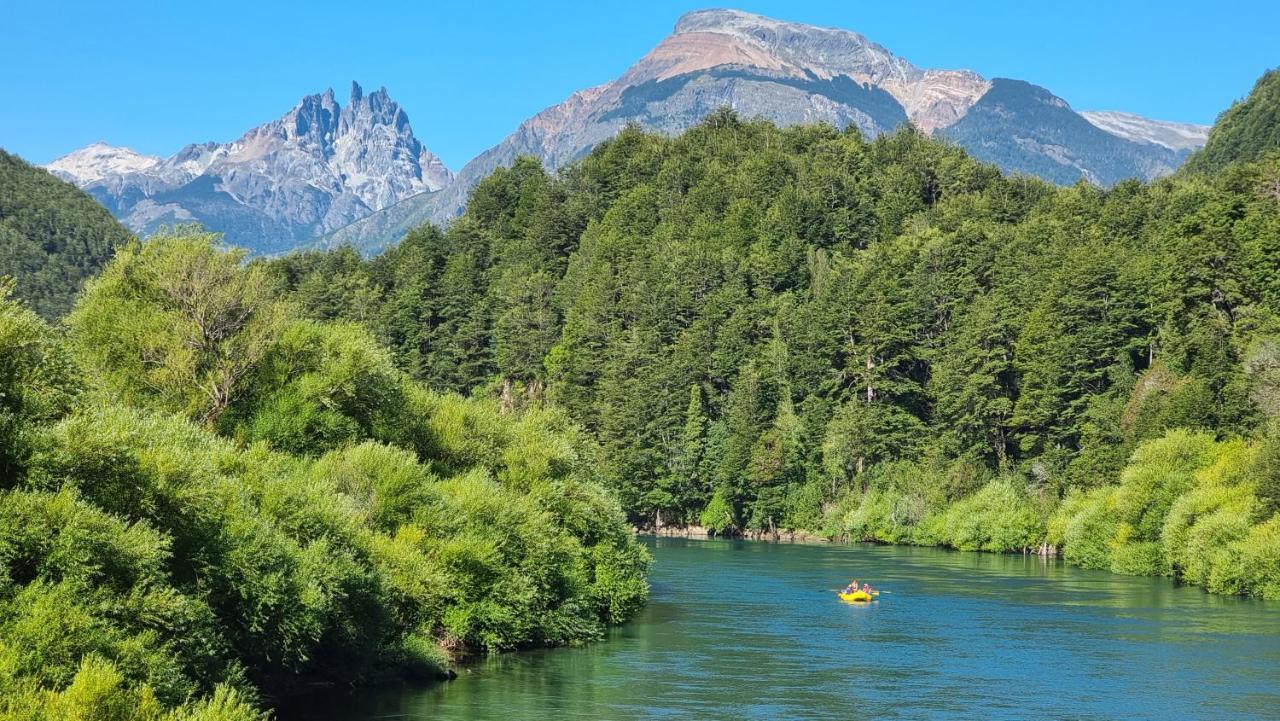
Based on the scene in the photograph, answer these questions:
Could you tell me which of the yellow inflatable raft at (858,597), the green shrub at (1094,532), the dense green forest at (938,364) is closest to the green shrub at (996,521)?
the dense green forest at (938,364)

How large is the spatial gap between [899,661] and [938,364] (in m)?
93.9

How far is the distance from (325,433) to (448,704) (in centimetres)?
1990

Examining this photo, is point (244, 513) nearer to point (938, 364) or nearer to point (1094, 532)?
point (1094, 532)

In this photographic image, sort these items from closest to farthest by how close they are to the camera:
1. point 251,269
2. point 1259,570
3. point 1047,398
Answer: point 251,269
point 1259,570
point 1047,398

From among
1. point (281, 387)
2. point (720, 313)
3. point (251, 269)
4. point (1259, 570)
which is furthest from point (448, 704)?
point (720, 313)

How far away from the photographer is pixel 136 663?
2983 cm

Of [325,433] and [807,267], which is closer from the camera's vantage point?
[325,433]

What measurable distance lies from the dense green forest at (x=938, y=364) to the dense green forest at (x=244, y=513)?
138 ft

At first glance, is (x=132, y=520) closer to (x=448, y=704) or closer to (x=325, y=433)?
(x=448, y=704)

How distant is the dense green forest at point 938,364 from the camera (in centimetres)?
9994

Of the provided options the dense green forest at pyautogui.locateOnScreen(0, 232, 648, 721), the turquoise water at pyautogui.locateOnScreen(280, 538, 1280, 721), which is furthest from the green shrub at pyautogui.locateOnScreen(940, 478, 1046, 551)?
the dense green forest at pyautogui.locateOnScreen(0, 232, 648, 721)

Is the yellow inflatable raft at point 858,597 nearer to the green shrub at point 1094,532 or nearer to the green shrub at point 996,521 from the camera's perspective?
the green shrub at point 1094,532

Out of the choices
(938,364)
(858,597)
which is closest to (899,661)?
(858,597)

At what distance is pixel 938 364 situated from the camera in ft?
481
